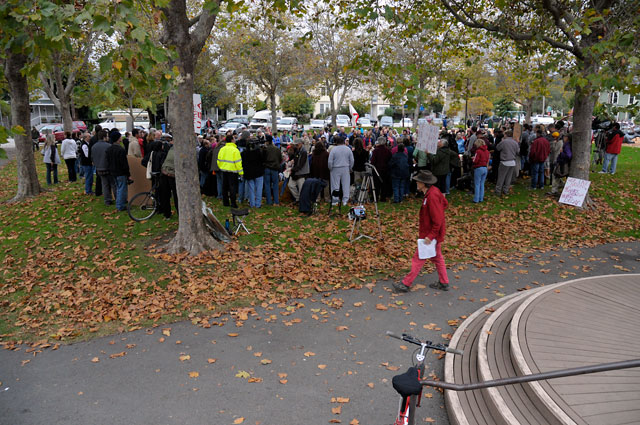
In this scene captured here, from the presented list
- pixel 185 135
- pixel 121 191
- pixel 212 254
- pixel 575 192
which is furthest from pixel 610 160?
pixel 121 191

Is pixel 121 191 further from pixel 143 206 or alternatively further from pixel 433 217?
pixel 433 217

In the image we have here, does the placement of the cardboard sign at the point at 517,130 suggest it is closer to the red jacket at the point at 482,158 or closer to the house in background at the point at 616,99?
the house in background at the point at 616,99

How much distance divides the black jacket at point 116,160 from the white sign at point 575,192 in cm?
1208

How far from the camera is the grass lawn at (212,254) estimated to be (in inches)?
286

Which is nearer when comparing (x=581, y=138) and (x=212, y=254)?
(x=212, y=254)

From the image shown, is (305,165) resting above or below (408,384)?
above

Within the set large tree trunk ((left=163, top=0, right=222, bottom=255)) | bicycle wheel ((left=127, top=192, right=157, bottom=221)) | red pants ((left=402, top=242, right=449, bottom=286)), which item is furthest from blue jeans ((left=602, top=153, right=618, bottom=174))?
bicycle wheel ((left=127, top=192, right=157, bottom=221))

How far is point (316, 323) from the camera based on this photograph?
6.75 meters

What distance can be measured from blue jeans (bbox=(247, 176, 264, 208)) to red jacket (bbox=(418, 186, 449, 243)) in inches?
241

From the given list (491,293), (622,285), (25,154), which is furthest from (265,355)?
(25,154)

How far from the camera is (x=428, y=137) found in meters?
11.2

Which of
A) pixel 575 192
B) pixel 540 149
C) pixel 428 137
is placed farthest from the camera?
pixel 540 149

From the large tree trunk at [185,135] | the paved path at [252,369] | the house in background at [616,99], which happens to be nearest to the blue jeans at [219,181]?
the large tree trunk at [185,135]

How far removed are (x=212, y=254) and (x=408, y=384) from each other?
21.3 feet
